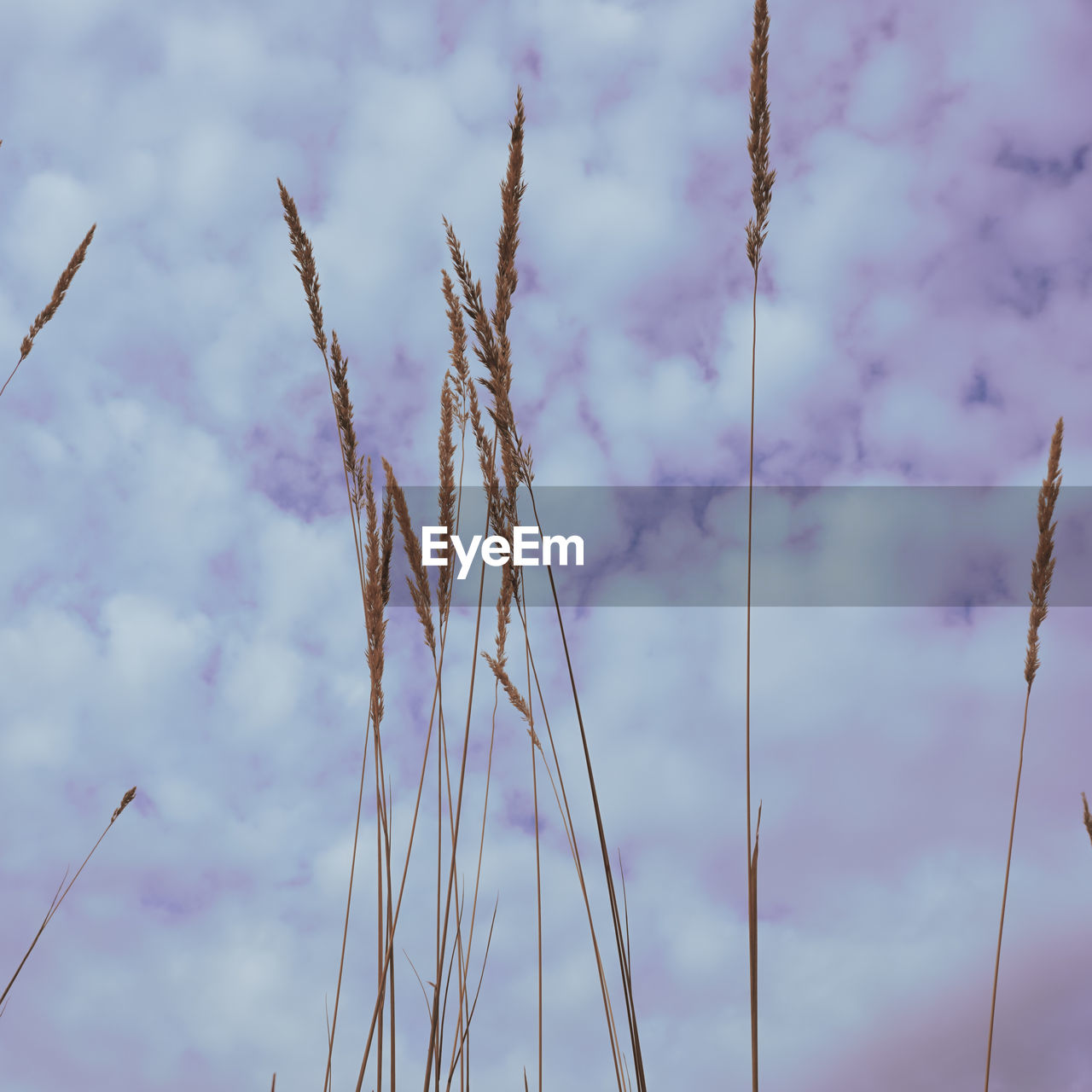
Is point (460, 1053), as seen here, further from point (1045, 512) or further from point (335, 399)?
point (1045, 512)

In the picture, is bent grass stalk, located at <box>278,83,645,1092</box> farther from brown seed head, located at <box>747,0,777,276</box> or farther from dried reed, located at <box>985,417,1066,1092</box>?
dried reed, located at <box>985,417,1066,1092</box>

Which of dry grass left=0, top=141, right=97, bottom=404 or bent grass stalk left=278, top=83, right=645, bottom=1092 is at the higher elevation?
dry grass left=0, top=141, right=97, bottom=404

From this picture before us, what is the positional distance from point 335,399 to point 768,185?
3.14ft

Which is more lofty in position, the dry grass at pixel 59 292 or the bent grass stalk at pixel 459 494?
the dry grass at pixel 59 292

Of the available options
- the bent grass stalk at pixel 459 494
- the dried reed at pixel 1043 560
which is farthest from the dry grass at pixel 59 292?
the dried reed at pixel 1043 560

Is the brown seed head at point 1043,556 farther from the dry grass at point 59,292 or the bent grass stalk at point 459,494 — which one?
A: the dry grass at point 59,292

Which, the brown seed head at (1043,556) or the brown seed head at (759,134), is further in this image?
the brown seed head at (1043,556)

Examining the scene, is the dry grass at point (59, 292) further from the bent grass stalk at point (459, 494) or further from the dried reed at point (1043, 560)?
the dried reed at point (1043, 560)

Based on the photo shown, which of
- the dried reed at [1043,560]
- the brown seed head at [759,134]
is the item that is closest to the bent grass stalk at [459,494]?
the brown seed head at [759,134]

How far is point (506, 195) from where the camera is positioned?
1.53 m

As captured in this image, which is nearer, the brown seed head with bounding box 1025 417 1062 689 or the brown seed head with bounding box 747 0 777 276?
the brown seed head with bounding box 747 0 777 276

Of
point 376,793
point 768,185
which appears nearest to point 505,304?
point 768,185

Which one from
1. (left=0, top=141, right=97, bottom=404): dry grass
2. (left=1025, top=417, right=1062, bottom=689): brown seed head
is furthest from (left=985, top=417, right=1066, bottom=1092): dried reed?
(left=0, top=141, right=97, bottom=404): dry grass

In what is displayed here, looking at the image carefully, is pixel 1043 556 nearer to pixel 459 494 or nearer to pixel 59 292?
pixel 459 494
